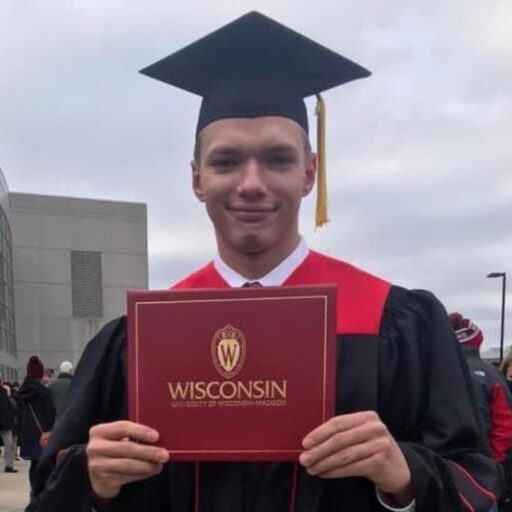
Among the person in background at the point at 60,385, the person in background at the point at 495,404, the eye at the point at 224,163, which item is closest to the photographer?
the eye at the point at 224,163

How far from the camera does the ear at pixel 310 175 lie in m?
2.12

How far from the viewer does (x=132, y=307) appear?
1.81 metres

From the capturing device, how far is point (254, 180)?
1.94m

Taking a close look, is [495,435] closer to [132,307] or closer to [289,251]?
[289,251]

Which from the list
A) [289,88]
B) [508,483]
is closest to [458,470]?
[289,88]

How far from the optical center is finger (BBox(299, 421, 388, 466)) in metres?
1.64

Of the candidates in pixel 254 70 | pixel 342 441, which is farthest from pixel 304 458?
pixel 254 70

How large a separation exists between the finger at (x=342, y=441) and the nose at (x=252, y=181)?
545 mm

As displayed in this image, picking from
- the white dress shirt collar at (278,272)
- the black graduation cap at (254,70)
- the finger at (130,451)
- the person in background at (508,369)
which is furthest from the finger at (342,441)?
the person in background at (508,369)

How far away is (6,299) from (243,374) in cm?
3820

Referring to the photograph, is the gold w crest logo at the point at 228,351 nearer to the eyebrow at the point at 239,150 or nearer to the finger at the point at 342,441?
the finger at the point at 342,441

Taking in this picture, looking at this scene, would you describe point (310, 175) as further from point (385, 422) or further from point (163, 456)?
point (163, 456)

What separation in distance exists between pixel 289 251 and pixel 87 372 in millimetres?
520

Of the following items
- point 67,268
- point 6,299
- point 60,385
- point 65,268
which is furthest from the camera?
point 67,268
